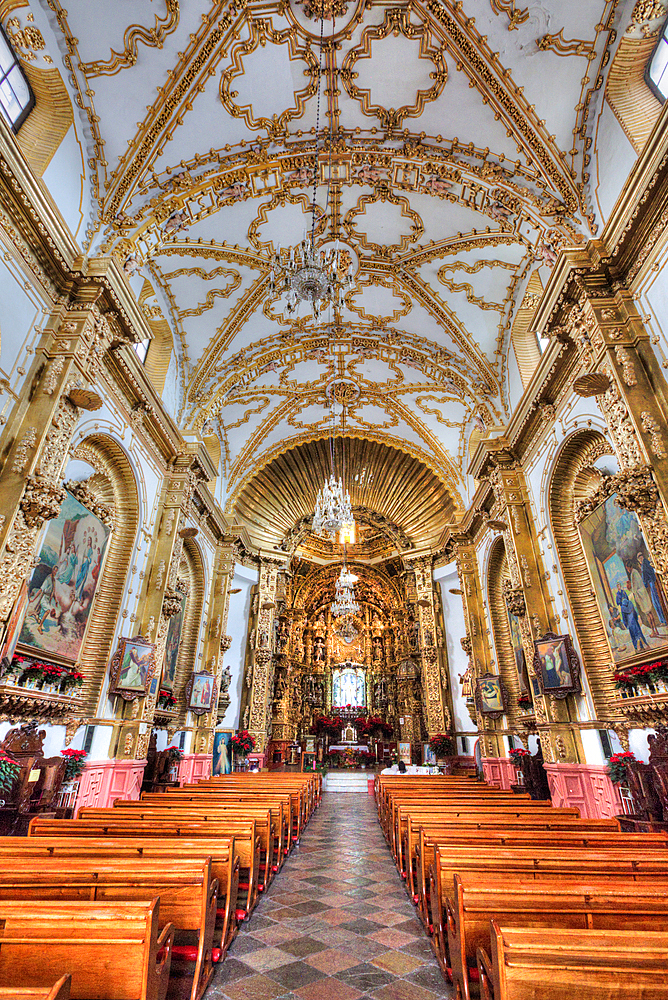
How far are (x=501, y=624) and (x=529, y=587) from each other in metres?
4.61

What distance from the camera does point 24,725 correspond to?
6.83 metres

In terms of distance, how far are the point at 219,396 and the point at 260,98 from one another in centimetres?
686

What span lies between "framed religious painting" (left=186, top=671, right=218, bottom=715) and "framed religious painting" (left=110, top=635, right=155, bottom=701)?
12.2ft

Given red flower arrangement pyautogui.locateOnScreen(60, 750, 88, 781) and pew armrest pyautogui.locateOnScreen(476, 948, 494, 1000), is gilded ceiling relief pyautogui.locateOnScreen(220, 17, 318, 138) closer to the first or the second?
red flower arrangement pyautogui.locateOnScreen(60, 750, 88, 781)

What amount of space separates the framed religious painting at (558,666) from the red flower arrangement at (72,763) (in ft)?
26.2

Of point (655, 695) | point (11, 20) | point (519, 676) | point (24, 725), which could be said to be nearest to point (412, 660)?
point (519, 676)

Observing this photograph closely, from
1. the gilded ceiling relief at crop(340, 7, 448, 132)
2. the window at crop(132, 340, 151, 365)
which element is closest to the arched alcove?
the gilded ceiling relief at crop(340, 7, 448, 132)

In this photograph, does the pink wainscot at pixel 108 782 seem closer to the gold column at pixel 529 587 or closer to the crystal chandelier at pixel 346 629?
the gold column at pixel 529 587

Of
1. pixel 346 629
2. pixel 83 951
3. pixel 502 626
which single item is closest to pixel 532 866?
pixel 83 951

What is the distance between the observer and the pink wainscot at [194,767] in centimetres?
1289

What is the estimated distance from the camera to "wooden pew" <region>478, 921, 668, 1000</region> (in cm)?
197

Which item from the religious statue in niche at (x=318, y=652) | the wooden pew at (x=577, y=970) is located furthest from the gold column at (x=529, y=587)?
the religious statue in niche at (x=318, y=652)

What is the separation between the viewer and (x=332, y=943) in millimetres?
4230

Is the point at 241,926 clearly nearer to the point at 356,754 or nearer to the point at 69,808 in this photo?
the point at 69,808
